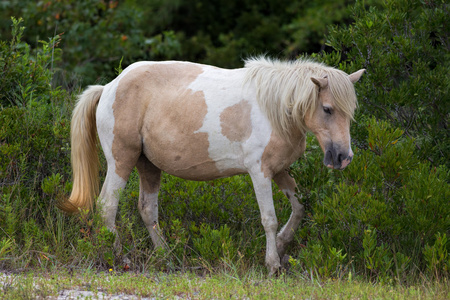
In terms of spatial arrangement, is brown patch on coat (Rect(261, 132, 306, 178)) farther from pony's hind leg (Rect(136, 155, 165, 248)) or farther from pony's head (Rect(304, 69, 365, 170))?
pony's hind leg (Rect(136, 155, 165, 248))

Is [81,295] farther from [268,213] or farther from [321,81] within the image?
[321,81]

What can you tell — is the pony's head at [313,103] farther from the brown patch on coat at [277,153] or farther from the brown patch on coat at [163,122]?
the brown patch on coat at [163,122]

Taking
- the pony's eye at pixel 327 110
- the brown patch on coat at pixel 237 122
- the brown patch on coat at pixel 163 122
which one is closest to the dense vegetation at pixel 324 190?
the pony's eye at pixel 327 110

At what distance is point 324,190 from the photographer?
510 centimetres

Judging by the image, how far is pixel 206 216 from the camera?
5.62 m

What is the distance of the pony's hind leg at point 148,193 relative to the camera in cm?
540

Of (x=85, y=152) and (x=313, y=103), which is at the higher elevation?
(x=313, y=103)

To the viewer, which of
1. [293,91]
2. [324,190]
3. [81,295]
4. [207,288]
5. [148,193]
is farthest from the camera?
[148,193]

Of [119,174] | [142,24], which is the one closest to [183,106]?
[119,174]

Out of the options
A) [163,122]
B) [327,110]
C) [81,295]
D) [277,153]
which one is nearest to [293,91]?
[327,110]

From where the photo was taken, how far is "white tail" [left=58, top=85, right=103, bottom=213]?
525cm

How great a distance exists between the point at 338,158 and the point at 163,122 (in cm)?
157

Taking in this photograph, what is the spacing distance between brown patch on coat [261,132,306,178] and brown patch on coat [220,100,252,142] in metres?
0.21

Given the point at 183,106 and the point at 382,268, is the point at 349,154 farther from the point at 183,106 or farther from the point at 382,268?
the point at 183,106
